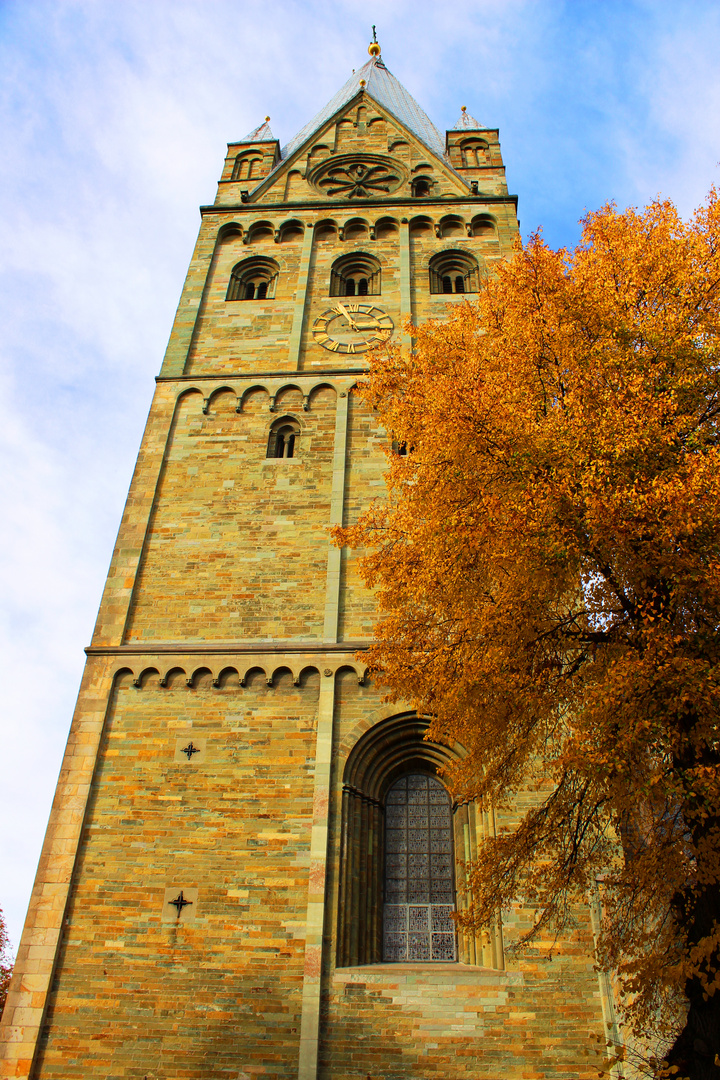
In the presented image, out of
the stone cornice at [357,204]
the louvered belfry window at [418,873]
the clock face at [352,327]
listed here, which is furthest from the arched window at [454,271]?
the louvered belfry window at [418,873]

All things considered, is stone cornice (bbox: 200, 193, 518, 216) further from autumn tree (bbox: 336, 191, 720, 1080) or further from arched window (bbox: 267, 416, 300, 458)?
autumn tree (bbox: 336, 191, 720, 1080)

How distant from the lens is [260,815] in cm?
1095

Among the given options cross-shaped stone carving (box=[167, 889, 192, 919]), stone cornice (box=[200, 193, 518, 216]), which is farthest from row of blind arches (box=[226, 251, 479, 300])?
cross-shaped stone carving (box=[167, 889, 192, 919])

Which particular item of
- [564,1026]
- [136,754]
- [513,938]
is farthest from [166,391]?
[564,1026]

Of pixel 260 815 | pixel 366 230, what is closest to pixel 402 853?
pixel 260 815

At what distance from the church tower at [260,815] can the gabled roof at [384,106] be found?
9339 mm

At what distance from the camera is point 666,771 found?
6207mm

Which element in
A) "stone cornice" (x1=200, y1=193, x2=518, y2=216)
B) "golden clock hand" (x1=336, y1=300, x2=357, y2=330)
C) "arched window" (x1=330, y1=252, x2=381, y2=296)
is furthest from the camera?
"stone cornice" (x1=200, y1=193, x2=518, y2=216)

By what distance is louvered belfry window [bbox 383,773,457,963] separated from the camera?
10.8 m

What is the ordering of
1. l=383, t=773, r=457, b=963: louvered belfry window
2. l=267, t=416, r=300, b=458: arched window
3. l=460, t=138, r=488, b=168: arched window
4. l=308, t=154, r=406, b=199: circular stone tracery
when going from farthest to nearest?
l=460, t=138, r=488, b=168: arched window < l=308, t=154, r=406, b=199: circular stone tracery < l=267, t=416, r=300, b=458: arched window < l=383, t=773, r=457, b=963: louvered belfry window

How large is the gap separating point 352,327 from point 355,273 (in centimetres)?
256

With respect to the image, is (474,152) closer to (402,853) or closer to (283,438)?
(283,438)

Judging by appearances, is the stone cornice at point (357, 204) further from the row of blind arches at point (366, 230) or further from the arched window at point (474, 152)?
the arched window at point (474, 152)

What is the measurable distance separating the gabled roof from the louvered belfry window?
16634 mm
